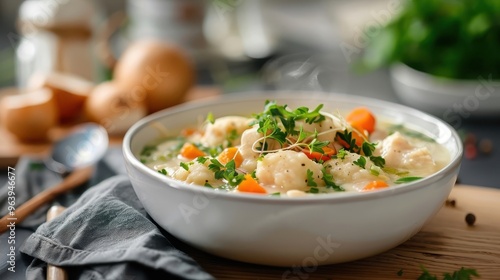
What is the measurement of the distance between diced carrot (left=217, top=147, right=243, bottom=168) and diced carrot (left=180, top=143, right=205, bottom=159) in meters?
0.17

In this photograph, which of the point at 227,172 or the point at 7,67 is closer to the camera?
the point at 227,172

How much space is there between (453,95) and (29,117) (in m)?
2.43

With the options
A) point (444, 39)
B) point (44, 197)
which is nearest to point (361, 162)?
point (44, 197)

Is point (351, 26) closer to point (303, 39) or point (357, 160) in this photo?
point (303, 39)

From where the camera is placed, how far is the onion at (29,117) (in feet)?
11.7

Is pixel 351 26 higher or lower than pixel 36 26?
lower

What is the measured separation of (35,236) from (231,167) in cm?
73

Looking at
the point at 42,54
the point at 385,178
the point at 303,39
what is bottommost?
the point at 303,39

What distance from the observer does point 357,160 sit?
7.14 feet

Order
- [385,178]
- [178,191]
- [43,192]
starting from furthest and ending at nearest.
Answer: [43,192], [385,178], [178,191]

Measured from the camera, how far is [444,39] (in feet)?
13.5

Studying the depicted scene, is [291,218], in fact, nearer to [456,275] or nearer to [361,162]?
[361,162]

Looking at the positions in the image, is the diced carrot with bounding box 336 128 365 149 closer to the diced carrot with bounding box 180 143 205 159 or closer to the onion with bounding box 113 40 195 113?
the diced carrot with bounding box 180 143 205 159

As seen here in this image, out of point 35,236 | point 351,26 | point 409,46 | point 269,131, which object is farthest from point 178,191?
point 351,26
